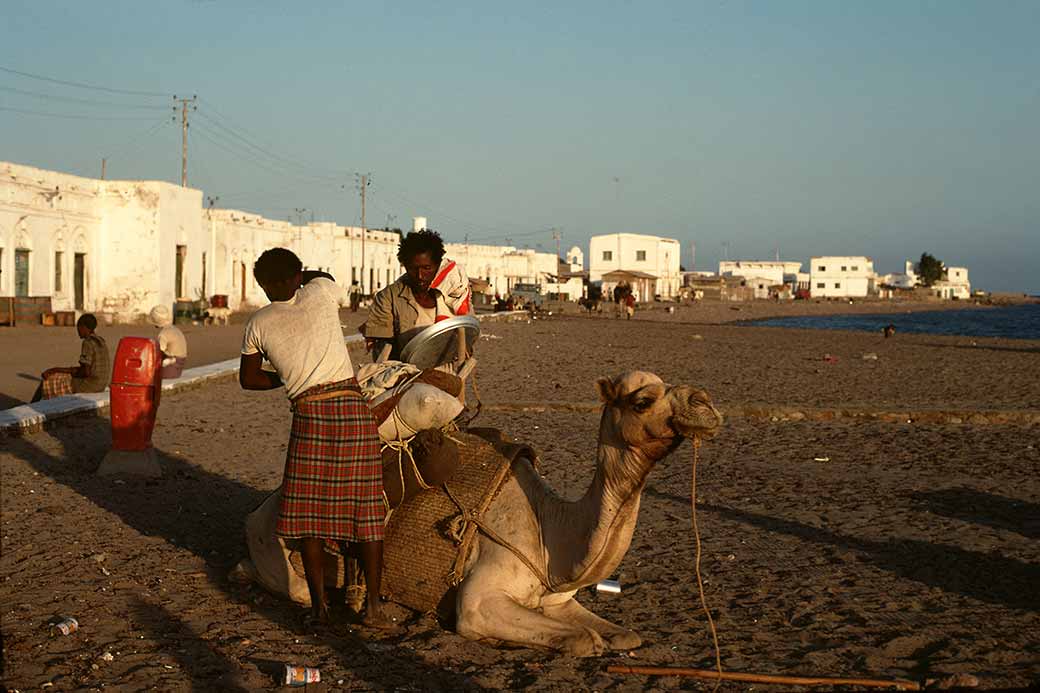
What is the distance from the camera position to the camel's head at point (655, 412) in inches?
181

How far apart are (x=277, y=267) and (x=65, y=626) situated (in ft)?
6.55

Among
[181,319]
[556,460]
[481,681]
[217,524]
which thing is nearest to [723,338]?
[181,319]

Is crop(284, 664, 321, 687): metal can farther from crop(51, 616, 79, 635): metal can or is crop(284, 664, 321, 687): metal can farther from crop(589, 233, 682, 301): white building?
crop(589, 233, 682, 301): white building

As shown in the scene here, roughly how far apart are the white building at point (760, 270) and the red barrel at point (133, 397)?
180m

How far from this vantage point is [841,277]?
169125mm

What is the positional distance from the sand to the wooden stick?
0.06 m

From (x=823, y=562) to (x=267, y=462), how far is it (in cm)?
591

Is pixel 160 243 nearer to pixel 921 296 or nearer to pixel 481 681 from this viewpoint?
pixel 481 681

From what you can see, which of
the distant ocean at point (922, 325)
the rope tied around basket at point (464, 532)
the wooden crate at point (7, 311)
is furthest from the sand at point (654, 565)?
the distant ocean at point (922, 325)

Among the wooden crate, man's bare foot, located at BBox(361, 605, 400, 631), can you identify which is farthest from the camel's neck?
the wooden crate

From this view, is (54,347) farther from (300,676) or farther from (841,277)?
(841,277)

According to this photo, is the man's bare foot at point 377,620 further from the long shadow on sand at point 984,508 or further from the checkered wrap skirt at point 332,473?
the long shadow on sand at point 984,508

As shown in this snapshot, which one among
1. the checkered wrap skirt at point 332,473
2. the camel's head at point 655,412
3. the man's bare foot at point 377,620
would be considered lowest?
the man's bare foot at point 377,620

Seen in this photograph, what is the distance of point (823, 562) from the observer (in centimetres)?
712
